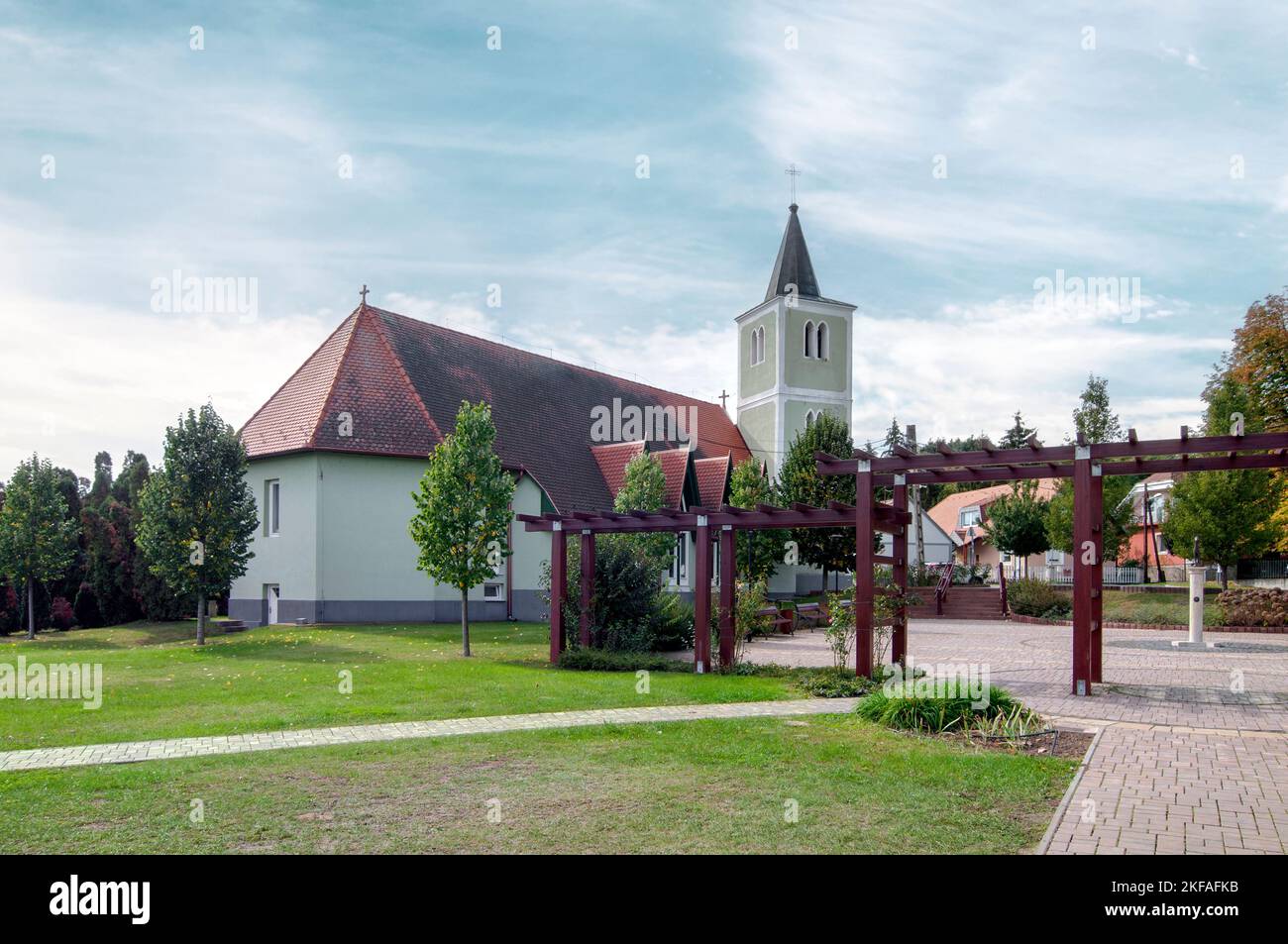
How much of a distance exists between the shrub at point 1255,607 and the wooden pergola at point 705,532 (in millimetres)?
15428

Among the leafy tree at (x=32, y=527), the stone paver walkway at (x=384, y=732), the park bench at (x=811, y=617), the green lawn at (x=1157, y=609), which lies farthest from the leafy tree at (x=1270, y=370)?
the leafy tree at (x=32, y=527)

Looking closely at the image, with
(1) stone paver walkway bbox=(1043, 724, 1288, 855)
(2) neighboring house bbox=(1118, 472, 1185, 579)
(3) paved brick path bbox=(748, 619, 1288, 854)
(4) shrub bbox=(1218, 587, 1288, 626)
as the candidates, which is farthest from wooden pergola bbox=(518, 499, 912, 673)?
(2) neighboring house bbox=(1118, 472, 1185, 579)

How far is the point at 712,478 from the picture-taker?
3825 centimetres

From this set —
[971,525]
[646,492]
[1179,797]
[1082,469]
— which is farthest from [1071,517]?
[971,525]

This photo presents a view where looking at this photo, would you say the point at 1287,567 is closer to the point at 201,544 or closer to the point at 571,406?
the point at 571,406

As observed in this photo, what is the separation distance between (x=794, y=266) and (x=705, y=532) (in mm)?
34340

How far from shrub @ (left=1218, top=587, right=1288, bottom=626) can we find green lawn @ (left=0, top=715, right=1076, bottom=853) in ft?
68.8

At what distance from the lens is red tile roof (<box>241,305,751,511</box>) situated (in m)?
28.6

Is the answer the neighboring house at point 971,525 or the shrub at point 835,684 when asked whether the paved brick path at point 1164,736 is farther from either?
the neighboring house at point 971,525

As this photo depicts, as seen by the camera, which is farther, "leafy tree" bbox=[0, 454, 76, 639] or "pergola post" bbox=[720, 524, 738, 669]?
"leafy tree" bbox=[0, 454, 76, 639]

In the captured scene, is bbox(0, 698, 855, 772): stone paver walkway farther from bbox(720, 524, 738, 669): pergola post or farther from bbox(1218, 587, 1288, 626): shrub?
bbox(1218, 587, 1288, 626): shrub

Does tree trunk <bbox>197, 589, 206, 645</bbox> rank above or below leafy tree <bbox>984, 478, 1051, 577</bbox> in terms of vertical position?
below
